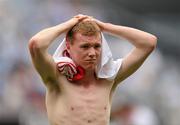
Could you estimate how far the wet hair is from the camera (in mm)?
7742

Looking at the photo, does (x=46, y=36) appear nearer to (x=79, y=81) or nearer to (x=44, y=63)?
(x=44, y=63)

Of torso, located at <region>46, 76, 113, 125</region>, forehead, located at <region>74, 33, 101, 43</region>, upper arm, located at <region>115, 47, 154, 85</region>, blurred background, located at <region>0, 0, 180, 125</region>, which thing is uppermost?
forehead, located at <region>74, 33, 101, 43</region>

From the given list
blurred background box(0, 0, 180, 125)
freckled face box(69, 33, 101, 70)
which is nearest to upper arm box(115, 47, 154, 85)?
freckled face box(69, 33, 101, 70)

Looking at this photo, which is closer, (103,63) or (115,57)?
(103,63)

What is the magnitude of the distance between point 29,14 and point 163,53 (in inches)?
130

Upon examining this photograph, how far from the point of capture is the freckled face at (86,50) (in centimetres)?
770

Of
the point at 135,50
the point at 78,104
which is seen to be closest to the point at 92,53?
the point at 78,104

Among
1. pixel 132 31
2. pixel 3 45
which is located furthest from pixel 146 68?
pixel 132 31

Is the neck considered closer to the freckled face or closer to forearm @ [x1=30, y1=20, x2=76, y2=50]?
the freckled face

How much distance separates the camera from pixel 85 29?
7758mm

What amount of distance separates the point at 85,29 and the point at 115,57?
8071 mm

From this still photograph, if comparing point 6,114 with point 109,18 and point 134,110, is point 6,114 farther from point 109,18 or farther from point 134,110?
point 109,18

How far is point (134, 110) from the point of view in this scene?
48.5 ft

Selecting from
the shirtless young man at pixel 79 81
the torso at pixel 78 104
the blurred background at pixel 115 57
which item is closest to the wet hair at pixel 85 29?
the shirtless young man at pixel 79 81
